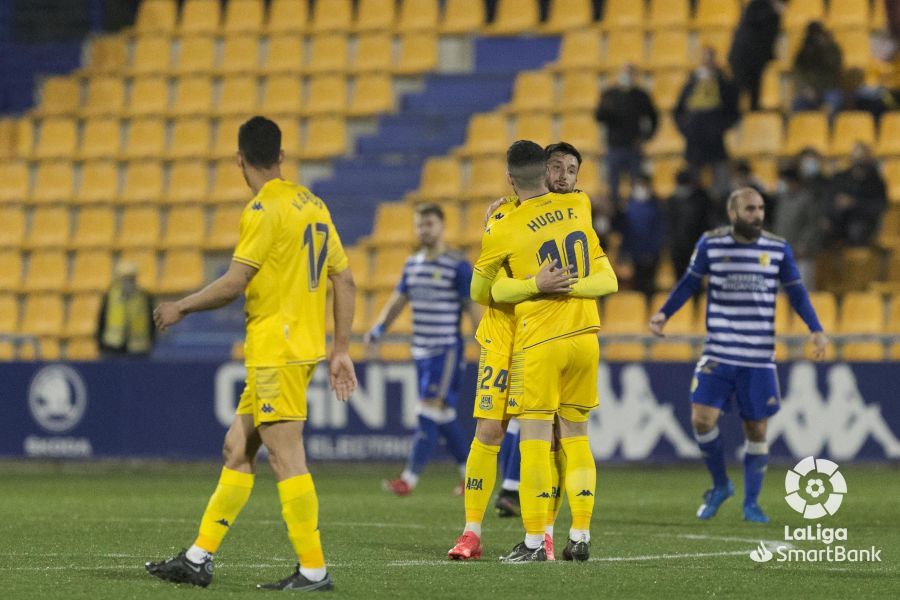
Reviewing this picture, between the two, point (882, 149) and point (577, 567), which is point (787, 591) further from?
point (882, 149)

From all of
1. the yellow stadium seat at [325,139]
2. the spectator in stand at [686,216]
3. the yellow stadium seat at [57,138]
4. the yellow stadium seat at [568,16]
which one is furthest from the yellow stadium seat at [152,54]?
the spectator in stand at [686,216]

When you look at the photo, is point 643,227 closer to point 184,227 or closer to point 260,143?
point 184,227

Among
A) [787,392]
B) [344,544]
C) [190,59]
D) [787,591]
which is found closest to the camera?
[787,591]

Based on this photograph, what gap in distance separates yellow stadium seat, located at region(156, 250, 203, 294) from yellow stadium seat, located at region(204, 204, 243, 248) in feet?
0.89

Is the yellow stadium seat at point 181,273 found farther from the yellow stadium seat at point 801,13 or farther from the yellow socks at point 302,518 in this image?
the yellow socks at point 302,518

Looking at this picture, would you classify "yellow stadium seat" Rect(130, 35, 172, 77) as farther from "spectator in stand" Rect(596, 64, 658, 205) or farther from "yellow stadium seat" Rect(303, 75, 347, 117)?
"spectator in stand" Rect(596, 64, 658, 205)

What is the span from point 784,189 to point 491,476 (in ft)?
35.1

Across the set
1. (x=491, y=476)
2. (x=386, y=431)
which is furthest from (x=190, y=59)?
(x=491, y=476)

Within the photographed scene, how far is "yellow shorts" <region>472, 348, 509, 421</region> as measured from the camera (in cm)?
939

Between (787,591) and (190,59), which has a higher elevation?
(190,59)

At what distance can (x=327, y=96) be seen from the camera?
24562mm

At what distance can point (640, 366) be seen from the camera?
18.0 meters

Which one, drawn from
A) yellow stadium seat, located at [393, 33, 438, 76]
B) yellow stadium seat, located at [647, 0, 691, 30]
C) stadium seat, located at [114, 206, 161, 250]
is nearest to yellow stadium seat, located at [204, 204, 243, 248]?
stadium seat, located at [114, 206, 161, 250]

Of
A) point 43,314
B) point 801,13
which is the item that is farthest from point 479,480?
point 801,13
